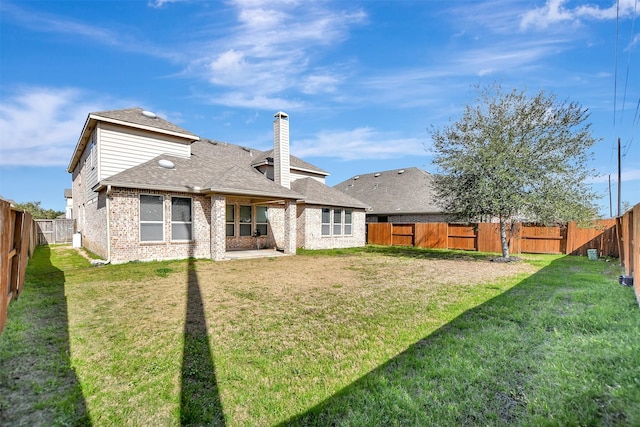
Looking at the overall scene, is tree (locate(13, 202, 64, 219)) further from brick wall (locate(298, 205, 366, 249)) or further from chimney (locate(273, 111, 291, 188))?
brick wall (locate(298, 205, 366, 249))

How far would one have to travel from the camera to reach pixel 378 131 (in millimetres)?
19031

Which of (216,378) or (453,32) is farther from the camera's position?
(453,32)

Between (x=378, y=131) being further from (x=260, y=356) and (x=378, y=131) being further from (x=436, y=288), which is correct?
(x=260, y=356)

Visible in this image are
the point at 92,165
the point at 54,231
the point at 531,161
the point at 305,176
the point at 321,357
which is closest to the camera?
the point at 321,357

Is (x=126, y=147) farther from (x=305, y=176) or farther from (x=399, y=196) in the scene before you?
(x=399, y=196)

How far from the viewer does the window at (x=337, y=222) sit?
19094mm

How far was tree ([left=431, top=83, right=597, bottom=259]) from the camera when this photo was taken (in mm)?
11820

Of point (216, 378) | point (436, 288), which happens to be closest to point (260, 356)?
point (216, 378)

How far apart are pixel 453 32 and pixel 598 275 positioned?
9.21 m

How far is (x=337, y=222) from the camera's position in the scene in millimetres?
19297

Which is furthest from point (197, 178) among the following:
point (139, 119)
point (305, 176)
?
point (305, 176)

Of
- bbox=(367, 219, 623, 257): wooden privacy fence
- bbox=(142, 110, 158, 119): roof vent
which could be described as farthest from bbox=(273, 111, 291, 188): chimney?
bbox=(367, 219, 623, 257): wooden privacy fence

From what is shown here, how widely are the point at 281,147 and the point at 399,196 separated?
488 inches

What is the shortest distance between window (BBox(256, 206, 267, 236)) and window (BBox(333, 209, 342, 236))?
471 centimetres
